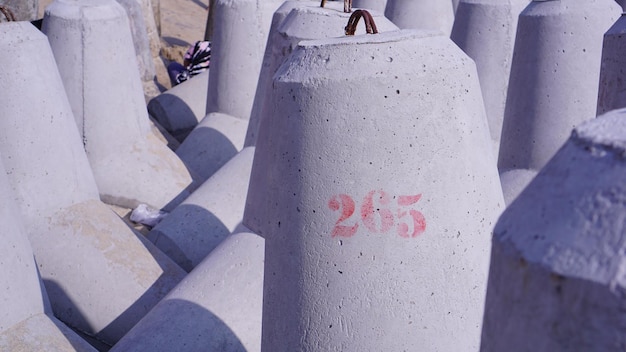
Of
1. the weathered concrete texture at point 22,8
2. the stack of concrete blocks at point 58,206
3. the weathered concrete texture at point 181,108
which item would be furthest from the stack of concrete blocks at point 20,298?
the weathered concrete texture at point 22,8

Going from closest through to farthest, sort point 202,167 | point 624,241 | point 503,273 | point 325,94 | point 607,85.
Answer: point 624,241 < point 503,273 < point 325,94 < point 607,85 < point 202,167

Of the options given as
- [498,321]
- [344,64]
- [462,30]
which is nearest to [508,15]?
[462,30]

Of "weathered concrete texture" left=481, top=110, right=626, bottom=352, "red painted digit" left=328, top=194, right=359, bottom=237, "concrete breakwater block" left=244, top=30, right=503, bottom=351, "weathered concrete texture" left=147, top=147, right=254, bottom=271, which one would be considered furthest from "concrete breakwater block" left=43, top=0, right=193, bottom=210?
"weathered concrete texture" left=481, top=110, right=626, bottom=352

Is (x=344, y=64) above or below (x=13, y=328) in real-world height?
above

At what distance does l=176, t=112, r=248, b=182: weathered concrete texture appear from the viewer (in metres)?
4.83

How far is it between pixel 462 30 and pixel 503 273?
3.22m

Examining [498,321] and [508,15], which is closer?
[498,321]

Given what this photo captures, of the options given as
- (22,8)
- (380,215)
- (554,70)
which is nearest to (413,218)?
(380,215)

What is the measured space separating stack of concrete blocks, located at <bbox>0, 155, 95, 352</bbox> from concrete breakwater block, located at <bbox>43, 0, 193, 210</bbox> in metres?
1.87

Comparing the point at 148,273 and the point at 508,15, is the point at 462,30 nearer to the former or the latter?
the point at 508,15

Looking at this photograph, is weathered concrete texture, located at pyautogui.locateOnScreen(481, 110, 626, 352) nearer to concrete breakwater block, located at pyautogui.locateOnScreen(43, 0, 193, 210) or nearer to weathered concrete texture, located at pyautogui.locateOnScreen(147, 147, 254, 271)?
weathered concrete texture, located at pyautogui.locateOnScreen(147, 147, 254, 271)

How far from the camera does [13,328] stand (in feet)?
7.10

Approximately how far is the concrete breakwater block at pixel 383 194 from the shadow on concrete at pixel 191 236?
195cm

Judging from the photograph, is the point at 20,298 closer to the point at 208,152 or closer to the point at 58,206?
the point at 58,206
